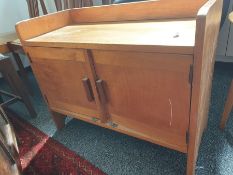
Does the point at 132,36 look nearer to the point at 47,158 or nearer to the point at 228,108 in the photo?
the point at 228,108

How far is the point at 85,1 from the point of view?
5.51ft

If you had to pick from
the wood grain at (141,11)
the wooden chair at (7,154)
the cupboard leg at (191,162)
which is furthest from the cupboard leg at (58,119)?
the cupboard leg at (191,162)

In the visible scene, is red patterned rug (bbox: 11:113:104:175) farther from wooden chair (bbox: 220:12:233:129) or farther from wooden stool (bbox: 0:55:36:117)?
wooden chair (bbox: 220:12:233:129)

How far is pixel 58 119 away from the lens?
127 cm

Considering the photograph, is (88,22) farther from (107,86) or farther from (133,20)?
(107,86)

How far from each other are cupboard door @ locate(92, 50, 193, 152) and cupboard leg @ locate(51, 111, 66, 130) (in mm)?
444

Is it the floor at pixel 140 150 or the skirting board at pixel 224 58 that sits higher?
the skirting board at pixel 224 58

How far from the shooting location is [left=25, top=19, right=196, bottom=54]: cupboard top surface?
0.63 metres

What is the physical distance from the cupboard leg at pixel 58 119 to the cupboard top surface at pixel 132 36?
0.45 m

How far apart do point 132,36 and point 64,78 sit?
0.40 meters

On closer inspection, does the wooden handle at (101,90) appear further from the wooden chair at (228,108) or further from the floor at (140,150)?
the wooden chair at (228,108)

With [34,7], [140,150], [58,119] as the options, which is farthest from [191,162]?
[34,7]

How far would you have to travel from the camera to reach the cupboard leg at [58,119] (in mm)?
1243

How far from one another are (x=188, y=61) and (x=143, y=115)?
0.32 metres
